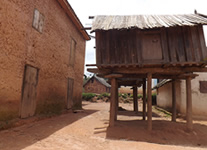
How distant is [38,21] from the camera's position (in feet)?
25.4

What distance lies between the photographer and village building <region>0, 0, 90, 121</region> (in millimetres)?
5770

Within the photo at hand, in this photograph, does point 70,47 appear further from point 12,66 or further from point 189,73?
point 189,73

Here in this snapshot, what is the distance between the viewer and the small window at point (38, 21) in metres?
7.48

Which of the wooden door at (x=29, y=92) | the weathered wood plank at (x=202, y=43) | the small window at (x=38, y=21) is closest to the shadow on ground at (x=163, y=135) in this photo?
the weathered wood plank at (x=202, y=43)

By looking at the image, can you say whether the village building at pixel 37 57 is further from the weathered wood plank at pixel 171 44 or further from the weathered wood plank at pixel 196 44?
the weathered wood plank at pixel 196 44

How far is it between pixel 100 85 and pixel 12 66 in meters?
28.3

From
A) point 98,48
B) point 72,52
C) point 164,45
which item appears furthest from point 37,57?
point 164,45

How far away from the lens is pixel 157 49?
696 centimetres

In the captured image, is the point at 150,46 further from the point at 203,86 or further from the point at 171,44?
the point at 203,86

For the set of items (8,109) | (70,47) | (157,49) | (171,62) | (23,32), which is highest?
(70,47)

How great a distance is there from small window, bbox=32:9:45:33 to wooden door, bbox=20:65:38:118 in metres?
2.13

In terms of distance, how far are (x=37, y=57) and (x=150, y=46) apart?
18.8ft

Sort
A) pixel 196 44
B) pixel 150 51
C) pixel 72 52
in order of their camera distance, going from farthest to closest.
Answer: pixel 72 52 → pixel 150 51 → pixel 196 44

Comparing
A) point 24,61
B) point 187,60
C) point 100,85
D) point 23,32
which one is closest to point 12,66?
point 24,61
